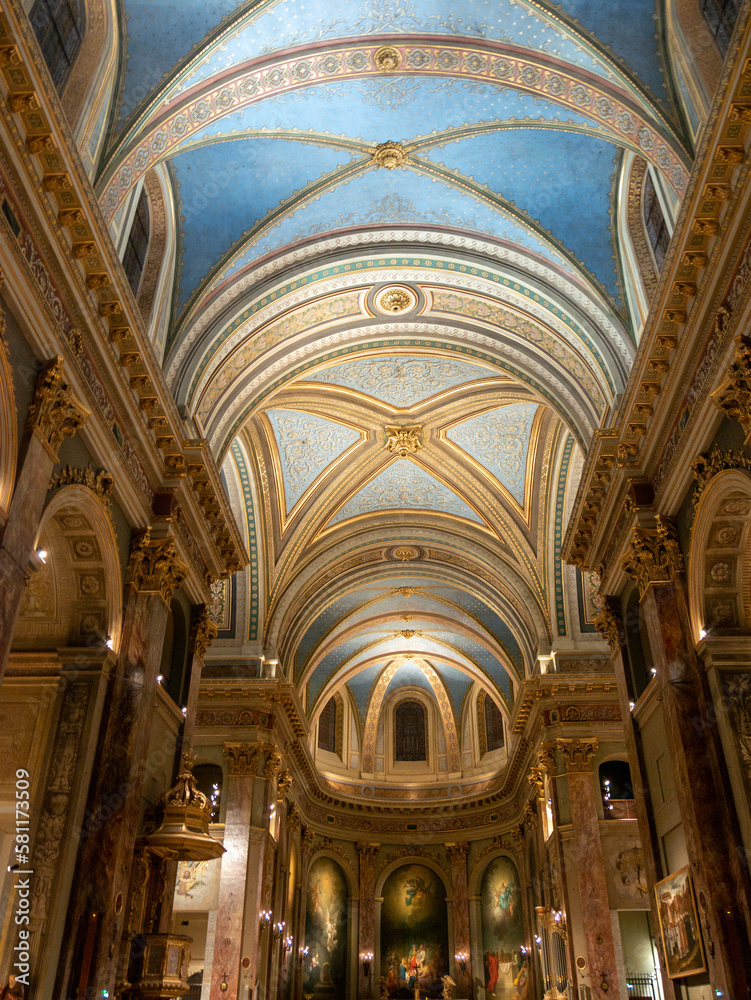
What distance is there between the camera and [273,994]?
2055 cm

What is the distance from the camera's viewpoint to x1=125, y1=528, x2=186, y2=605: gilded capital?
37.8 ft

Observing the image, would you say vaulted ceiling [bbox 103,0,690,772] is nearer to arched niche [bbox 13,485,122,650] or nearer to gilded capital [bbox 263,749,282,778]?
gilded capital [bbox 263,749,282,778]

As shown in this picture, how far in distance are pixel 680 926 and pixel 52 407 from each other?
8.96 metres

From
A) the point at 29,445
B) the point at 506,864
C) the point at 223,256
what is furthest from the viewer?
the point at 506,864

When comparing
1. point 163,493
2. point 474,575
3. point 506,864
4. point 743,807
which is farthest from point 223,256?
point 506,864

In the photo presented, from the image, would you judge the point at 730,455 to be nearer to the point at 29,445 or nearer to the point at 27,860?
the point at 29,445

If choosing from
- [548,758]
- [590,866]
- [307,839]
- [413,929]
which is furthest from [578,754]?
[413,929]

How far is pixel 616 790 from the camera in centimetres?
1998

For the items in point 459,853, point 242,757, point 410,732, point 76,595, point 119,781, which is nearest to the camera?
point 119,781

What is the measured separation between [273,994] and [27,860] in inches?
535

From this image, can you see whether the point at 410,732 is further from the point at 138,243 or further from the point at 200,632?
the point at 138,243

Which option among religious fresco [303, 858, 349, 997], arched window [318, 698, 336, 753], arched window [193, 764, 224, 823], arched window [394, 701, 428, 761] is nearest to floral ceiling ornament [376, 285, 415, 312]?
arched window [193, 764, 224, 823]

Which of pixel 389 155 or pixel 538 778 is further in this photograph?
pixel 538 778

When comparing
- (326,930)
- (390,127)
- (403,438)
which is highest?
(403,438)
